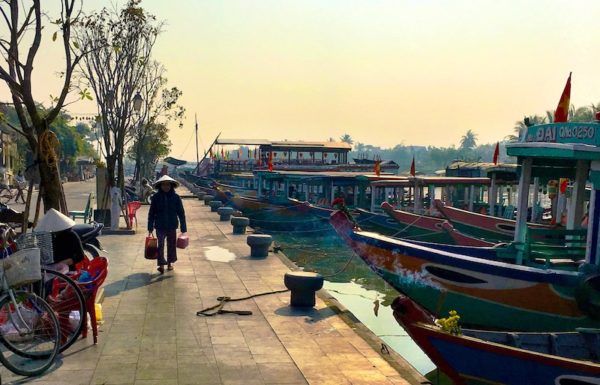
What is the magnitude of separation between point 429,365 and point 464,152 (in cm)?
16209

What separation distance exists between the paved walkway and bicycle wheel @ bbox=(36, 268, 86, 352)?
0.62 ft

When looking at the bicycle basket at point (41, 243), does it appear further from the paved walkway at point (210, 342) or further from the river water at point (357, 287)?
the river water at point (357, 287)

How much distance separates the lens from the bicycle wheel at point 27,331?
5504 mm

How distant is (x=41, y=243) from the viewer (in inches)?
247

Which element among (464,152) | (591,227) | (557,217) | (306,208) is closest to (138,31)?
(306,208)

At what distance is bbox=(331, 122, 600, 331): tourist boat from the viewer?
327 inches

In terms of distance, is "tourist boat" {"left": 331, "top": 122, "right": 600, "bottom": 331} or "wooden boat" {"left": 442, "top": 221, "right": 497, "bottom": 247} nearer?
"tourist boat" {"left": 331, "top": 122, "right": 600, "bottom": 331}

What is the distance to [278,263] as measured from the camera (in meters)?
12.2

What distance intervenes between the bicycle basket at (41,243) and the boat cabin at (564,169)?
6.75 metres

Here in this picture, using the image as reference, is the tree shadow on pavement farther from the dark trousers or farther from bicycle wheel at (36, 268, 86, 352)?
bicycle wheel at (36, 268, 86, 352)

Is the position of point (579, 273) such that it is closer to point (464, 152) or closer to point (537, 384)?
point (537, 384)

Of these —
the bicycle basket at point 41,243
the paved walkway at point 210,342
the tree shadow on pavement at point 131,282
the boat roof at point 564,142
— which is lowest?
the tree shadow on pavement at point 131,282

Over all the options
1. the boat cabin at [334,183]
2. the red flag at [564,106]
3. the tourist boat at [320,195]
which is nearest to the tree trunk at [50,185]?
the red flag at [564,106]

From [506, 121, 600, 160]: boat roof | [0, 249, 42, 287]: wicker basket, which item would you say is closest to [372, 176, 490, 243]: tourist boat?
[506, 121, 600, 160]: boat roof
